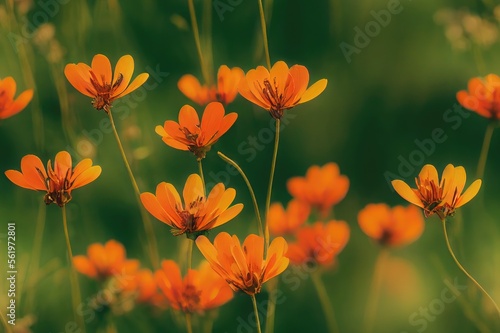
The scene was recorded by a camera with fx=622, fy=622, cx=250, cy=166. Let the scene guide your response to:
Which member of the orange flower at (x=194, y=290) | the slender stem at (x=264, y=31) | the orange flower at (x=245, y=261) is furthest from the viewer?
the slender stem at (x=264, y=31)

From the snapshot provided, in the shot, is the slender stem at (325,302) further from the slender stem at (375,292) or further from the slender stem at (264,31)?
the slender stem at (264,31)

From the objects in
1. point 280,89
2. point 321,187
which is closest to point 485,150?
point 321,187

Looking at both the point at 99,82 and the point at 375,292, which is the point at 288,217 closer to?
the point at 375,292

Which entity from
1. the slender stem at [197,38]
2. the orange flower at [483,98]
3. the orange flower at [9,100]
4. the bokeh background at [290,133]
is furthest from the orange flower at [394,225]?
the orange flower at [9,100]

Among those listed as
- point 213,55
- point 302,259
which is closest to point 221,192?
point 302,259

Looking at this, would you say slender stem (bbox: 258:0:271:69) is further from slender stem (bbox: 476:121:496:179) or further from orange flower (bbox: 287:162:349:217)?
slender stem (bbox: 476:121:496:179)

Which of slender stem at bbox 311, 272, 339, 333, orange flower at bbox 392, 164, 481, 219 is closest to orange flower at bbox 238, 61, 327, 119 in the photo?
orange flower at bbox 392, 164, 481, 219
